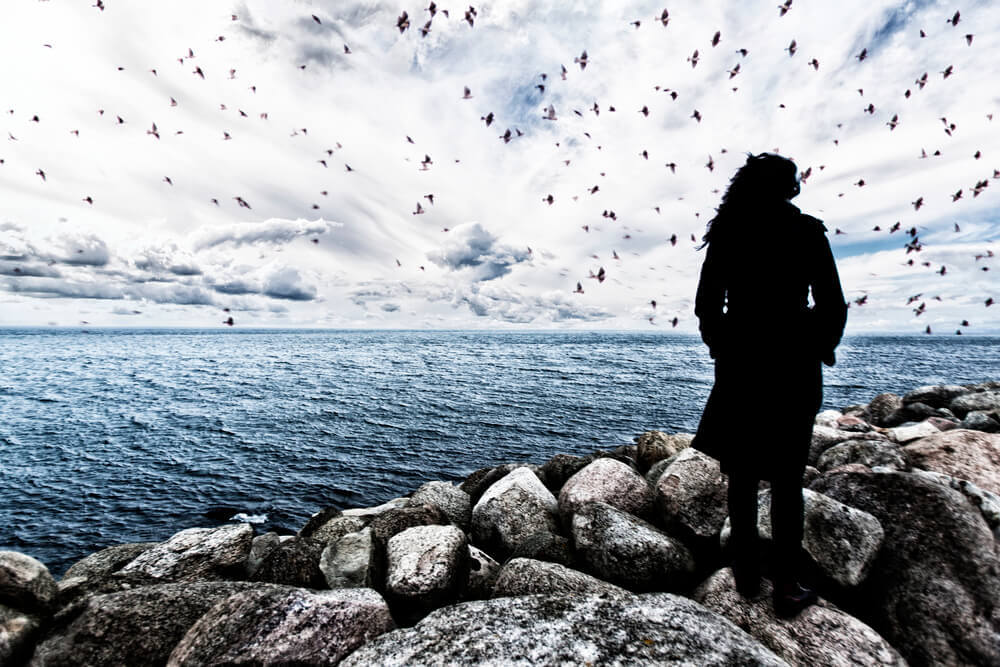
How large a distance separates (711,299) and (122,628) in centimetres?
611

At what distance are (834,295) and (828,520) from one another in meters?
2.67

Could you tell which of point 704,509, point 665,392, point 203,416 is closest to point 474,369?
→ point 665,392

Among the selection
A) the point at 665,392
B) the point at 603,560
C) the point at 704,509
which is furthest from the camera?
the point at 665,392

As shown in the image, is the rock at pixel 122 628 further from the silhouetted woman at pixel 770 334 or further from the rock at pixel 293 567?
the silhouetted woman at pixel 770 334

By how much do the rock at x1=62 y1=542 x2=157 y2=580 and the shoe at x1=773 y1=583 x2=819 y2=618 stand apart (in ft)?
26.4

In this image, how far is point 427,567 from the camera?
15.8 ft

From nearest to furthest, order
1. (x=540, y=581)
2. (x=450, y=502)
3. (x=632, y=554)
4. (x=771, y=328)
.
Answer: (x=771, y=328)
(x=540, y=581)
(x=632, y=554)
(x=450, y=502)

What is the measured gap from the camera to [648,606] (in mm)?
3215

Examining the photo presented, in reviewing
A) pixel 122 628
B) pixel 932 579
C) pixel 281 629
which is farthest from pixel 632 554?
pixel 122 628

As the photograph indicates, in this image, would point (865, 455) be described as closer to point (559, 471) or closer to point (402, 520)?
point (559, 471)

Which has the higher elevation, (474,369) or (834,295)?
(834,295)

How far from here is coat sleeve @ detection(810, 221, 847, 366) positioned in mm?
2947

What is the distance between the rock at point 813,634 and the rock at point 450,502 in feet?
17.8

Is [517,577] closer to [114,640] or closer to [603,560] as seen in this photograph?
[603,560]
